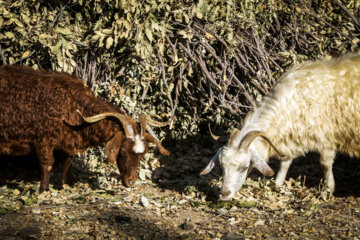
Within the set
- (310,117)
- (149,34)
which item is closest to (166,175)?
(149,34)

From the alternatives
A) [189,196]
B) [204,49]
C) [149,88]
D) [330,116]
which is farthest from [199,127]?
[330,116]

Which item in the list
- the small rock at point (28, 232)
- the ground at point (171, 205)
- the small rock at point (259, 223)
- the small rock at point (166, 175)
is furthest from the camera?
the small rock at point (166, 175)

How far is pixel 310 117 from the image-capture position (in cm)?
484

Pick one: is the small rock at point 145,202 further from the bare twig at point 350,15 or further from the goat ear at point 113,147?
the bare twig at point 350,15

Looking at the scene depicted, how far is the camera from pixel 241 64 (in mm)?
6258

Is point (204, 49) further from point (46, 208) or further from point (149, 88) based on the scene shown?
point (46, 208)

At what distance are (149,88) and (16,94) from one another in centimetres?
246

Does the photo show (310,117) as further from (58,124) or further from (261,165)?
(58,124)

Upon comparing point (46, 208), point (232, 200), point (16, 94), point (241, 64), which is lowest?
point (46, 208)

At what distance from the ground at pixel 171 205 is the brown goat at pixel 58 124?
47 centimetres

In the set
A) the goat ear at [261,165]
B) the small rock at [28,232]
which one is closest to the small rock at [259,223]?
the goat ear at [261,165]

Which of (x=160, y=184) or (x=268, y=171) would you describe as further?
(x=160, y=184)

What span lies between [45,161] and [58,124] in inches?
21.1

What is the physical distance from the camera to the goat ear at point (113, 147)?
4594 millimetres
